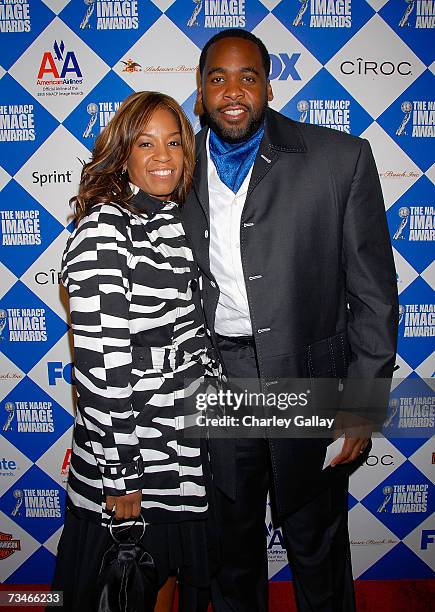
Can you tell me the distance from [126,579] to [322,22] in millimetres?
2061

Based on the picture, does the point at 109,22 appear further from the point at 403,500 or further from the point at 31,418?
the point at 403,500

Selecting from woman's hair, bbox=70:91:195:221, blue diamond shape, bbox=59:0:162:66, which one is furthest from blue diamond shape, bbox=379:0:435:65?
woman's hair, bbox=70:91:195:221

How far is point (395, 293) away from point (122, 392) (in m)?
0.91

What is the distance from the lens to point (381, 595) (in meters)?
2.32

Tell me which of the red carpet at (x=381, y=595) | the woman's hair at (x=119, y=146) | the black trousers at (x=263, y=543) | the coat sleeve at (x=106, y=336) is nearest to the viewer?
the coat sleeve at (x=106, y=336)

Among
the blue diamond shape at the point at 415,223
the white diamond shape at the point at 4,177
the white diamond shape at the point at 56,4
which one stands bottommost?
the blue diamond shape at the point at 415,223

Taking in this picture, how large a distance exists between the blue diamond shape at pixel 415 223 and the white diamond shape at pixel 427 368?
0.40m

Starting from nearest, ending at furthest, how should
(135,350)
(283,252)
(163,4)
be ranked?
(135,350), (283,252), (163,4)

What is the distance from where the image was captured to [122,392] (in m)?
1.41

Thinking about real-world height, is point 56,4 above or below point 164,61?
above

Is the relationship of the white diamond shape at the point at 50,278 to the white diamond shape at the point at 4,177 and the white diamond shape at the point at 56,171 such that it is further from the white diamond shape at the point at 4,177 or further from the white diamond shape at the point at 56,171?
the white diamond shape at the point at 4,177

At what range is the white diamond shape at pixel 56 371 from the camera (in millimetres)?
2273

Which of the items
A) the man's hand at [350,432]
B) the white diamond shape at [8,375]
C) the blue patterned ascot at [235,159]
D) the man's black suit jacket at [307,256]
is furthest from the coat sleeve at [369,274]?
the white diamond shape at [8,375]

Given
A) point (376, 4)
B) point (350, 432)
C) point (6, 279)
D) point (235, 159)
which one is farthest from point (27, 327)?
point (376, 4)
